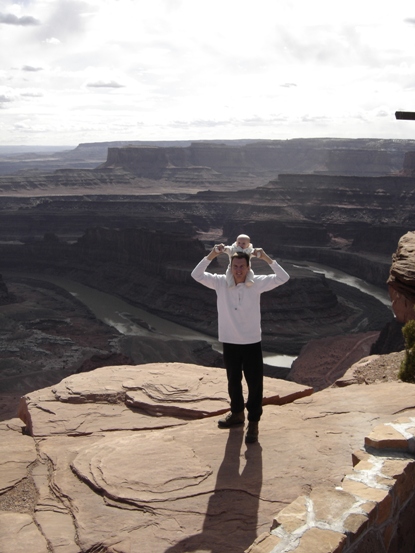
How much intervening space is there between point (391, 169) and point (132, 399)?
145 m

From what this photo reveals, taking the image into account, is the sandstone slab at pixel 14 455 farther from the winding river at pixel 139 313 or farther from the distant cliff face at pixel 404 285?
the winding river at pixel 139 313

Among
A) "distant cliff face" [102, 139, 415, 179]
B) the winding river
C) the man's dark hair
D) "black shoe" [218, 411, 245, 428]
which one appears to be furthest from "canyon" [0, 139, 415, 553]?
"distant cliff face" [102, 139, 415, 179]

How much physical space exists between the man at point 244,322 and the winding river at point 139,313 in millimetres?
35709

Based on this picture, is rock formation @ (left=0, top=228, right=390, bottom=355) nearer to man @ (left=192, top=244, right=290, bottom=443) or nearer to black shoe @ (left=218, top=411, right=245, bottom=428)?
black shoe @ (left=218, top=411, right=245, bottom=428)

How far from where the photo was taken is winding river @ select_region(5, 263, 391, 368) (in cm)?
4817

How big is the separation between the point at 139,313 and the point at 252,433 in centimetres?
5104

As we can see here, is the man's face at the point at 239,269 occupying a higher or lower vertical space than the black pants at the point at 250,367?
higher

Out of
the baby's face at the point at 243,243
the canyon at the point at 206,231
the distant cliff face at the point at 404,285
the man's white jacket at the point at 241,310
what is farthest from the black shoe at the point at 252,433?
the canyon at the point at 206,231

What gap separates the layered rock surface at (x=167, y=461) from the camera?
5098mm

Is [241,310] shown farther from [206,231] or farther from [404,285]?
[206,231]

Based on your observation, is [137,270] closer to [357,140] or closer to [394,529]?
[394,529]

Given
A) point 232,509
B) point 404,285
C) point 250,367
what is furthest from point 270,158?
point 232,509

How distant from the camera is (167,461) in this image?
6.13 m

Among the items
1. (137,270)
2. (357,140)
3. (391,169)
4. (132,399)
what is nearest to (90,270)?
(137,270)
